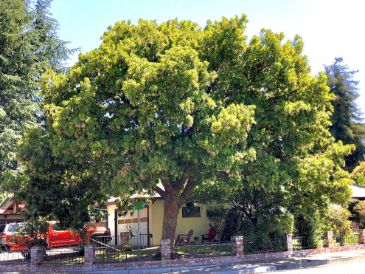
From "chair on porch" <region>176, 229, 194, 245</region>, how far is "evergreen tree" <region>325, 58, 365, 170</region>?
26.4 metres

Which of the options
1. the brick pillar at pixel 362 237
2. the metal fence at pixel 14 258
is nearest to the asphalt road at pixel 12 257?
the metal fence at pixel 14 258

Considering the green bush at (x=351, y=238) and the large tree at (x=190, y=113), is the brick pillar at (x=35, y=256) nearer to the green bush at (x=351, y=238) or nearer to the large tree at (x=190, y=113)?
the large tree at (x=190, y=113)

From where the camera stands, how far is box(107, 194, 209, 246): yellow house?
23.9m

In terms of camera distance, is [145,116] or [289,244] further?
[289,244]

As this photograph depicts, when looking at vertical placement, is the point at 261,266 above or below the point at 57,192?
below

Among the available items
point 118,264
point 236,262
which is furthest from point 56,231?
point 236,262

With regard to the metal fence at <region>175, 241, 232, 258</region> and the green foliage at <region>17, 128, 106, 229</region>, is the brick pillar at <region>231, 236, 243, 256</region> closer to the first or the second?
the metal fence at <region>175, 241, 232, 258</region>

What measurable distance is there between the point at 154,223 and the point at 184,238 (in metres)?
1.95

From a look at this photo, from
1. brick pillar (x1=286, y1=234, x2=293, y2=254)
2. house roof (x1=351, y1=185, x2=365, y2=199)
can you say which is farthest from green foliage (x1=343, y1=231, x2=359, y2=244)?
house roof (x1=351, y1=185, x2=365, y2=199)

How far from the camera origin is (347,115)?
4547cm

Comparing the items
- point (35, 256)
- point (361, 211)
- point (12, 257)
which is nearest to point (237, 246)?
point (35, 256)

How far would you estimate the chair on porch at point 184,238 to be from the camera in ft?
75.1

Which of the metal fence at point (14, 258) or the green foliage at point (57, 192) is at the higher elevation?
the green foliage at point (57, 192)

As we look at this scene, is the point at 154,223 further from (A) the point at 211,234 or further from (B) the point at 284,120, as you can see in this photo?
(B) the point at 284,120
